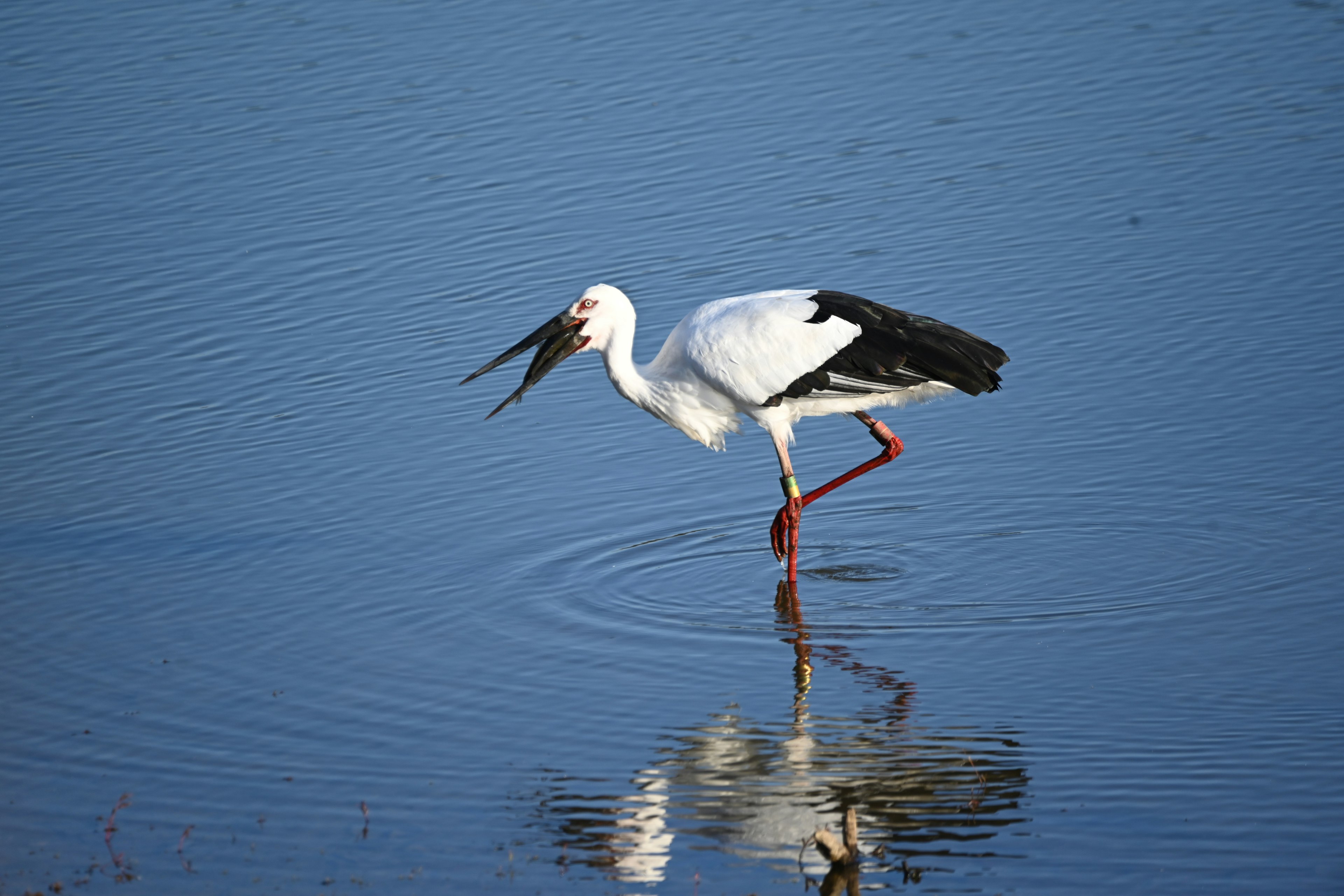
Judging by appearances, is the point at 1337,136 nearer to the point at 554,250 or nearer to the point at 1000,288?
the point at 1000,288

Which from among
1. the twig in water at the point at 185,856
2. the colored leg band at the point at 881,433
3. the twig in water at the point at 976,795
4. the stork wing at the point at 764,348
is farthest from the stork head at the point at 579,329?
the twig in water at the point at 976,795

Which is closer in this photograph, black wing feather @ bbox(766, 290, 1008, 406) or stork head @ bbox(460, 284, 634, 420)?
black wing feather @ bbox(766, 290, 1008, 406)

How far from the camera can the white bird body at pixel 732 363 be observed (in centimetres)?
963

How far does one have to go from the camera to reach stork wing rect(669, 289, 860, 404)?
9.62 metres

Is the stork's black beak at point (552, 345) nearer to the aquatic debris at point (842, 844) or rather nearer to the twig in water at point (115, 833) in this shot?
the twig in water at point (115, 833)

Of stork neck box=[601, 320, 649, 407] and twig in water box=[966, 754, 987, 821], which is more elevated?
stork neck box=[601, 320, 649, 407]

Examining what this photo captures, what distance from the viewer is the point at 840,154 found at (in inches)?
651

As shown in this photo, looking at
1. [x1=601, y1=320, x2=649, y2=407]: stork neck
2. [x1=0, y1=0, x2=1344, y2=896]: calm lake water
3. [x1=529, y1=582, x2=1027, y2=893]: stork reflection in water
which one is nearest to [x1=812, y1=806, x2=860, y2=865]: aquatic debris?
[x1=529, y1=582, x2=1027, y2=893]: stork reflection in water

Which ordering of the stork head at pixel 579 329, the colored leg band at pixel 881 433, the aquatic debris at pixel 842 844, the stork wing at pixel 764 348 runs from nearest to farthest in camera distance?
the aquatic debris at pixel 842 844 → the stork wing at pixel 764 348 → the stork head at pixel 579 329 → the colored leg band at pixel 881 433

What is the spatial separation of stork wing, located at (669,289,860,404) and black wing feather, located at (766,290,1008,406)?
0.04 metres

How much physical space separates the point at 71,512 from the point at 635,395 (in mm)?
3688

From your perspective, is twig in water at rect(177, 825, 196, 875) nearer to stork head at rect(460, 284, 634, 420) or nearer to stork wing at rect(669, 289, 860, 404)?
stork head at rect(460, 284, 634, 420)

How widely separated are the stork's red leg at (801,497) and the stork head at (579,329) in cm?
131

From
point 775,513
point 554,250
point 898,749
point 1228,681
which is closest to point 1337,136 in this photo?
point 554,250
